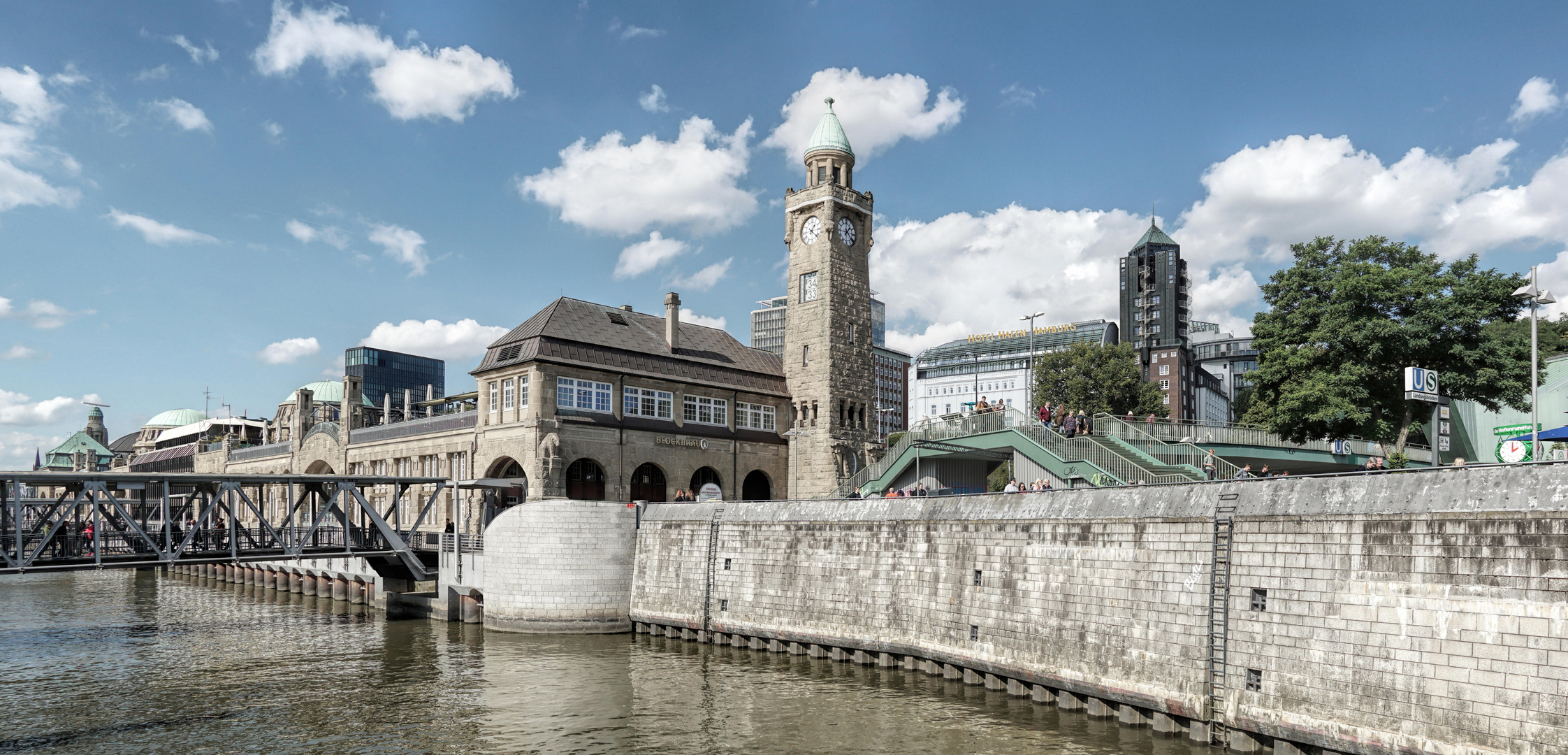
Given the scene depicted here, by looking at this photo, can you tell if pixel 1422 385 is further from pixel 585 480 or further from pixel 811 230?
pixel 811 230

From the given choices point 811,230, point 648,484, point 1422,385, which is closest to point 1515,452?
point 1422,385

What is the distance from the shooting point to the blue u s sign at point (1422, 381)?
23656 millimetres

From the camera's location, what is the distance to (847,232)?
2506 inches

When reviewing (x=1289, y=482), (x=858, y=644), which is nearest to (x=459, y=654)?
(x=858, y=644)

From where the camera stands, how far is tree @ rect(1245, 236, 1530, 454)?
141ft

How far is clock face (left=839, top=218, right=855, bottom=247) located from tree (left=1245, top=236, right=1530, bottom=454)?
25.7m

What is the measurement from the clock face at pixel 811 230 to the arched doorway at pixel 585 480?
A: 19.1 metres

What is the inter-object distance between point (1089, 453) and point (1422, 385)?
14.1 m

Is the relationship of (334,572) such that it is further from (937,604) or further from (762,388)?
(937,604)

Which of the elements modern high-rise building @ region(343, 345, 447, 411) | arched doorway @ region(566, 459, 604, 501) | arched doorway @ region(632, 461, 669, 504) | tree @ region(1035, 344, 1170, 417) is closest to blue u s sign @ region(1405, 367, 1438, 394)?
arched doorway @ region(566, 459, 604, 501)

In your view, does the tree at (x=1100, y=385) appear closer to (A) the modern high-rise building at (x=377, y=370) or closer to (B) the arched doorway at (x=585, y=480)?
(B) the arched doorway at (x=585, y=480)

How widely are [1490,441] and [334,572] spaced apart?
209 feet

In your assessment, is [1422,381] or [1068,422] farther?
[1068,422]

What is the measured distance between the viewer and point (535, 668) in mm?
32531
